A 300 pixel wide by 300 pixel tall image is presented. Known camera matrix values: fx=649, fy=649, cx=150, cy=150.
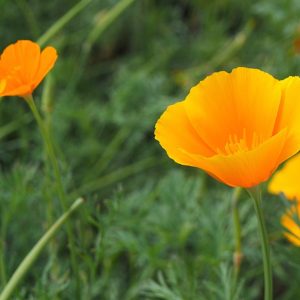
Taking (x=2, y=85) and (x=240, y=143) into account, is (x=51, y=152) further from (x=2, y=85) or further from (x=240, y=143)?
(x=240, y=143)

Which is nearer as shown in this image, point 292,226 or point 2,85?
point 2,85

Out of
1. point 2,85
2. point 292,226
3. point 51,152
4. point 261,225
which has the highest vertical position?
point 2,85

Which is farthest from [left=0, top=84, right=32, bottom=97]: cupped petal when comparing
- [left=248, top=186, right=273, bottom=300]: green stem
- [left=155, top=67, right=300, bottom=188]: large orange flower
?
[left=248, top=186, right=273, bottom=300]: green stem

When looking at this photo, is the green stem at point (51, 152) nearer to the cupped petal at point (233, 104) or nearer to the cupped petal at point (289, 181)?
the cupped petal at point (233, 104)

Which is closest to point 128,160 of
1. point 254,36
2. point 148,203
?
point 148,203

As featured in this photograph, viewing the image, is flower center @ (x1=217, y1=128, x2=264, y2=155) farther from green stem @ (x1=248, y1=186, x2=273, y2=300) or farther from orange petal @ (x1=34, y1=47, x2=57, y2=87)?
orange petal @ (x1=34, y1=47, x2=57, y2=87)

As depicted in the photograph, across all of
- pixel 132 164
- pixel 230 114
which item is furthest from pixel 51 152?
pixel 132 164

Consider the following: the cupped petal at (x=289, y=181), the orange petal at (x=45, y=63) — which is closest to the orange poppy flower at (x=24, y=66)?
the orange petal at (x=45, y=63)

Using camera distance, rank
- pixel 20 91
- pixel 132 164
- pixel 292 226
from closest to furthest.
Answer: pixel 20 91 < pixel 292 226 < pixel 132 164
